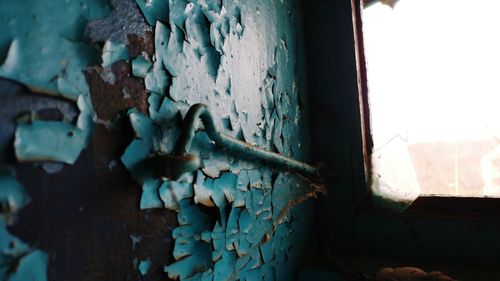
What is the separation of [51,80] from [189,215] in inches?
14.2

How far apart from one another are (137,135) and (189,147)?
3.9 inches

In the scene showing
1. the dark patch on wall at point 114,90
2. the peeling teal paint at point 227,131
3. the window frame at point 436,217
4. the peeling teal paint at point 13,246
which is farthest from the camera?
the window frame at point 436,217

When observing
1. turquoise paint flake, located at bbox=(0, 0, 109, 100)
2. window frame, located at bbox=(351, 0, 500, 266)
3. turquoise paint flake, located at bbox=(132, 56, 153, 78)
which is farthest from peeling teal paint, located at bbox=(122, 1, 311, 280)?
window frame, located at bbox=(351, 0, 500, 266)

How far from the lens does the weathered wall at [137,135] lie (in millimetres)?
412

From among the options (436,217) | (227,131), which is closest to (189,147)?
(227,131)

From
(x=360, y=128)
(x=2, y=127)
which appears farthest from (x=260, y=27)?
(x=2, y=127)

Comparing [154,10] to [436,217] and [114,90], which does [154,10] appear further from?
[436,217]

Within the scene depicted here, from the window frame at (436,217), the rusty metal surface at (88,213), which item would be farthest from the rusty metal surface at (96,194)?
the window frame at (436,217)

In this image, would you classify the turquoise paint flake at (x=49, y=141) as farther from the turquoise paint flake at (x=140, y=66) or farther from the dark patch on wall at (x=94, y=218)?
the turquoise paint flake at (x=140, y=66)

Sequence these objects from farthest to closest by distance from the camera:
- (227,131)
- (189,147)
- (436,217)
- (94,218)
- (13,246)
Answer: (436,217) < (227,131) < (189,147) < (94,218) < (13,246)

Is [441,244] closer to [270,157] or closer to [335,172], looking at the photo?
[335,172]

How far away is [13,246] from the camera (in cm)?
38

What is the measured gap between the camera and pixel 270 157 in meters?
0.87

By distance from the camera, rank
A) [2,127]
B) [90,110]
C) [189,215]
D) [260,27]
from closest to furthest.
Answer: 1. [2,127]
2. [90,110]
3. [189,215]
4. [260,27]
